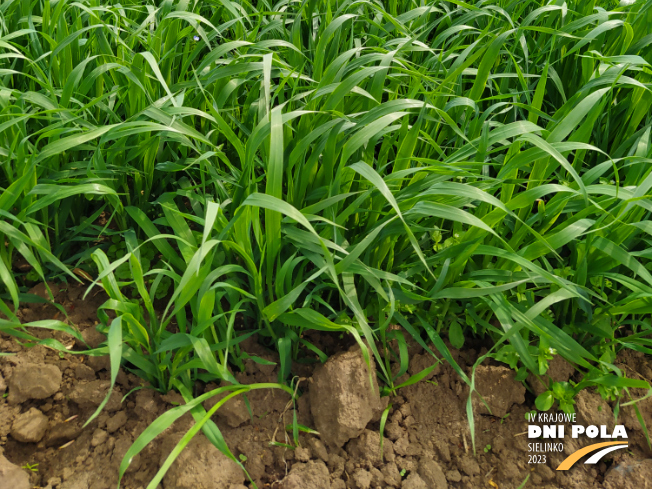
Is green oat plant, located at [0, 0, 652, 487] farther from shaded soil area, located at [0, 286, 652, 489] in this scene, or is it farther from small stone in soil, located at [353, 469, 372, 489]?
small stone in soil, located at [353, 469, 372, 489]

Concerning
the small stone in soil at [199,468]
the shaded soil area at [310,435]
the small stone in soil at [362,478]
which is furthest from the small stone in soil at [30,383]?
the small stone in soil at [362,478]

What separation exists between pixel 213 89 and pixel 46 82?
432 millimetres

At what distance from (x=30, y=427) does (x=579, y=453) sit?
1.19 m

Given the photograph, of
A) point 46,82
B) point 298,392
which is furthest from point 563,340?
point 46,82

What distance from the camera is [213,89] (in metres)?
1.43

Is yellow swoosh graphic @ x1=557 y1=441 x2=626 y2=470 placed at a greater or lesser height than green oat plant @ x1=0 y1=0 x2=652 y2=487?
lesser

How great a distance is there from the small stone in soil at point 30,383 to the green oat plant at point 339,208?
0.20 meters

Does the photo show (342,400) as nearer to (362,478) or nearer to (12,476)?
(362,478)

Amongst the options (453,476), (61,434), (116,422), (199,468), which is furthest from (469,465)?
(61,434)

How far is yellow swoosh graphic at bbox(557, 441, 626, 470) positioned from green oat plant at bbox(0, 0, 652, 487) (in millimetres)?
124

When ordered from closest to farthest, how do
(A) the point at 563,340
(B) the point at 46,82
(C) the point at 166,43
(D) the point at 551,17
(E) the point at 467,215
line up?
(E) the point at 467,215, (A) the point at 563,340, (B) the point at 46,82, (C) the point at 166,43, (D) the point at 551,17

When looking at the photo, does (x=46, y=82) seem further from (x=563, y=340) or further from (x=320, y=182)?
(x=563, y=340)

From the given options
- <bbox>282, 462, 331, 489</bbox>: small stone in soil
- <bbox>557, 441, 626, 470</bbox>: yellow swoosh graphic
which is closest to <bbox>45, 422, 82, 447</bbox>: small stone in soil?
<bbox>282, 462, 331, 489</bbox>: small stone in soil

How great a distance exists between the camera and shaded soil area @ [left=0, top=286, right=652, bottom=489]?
1072 mm
